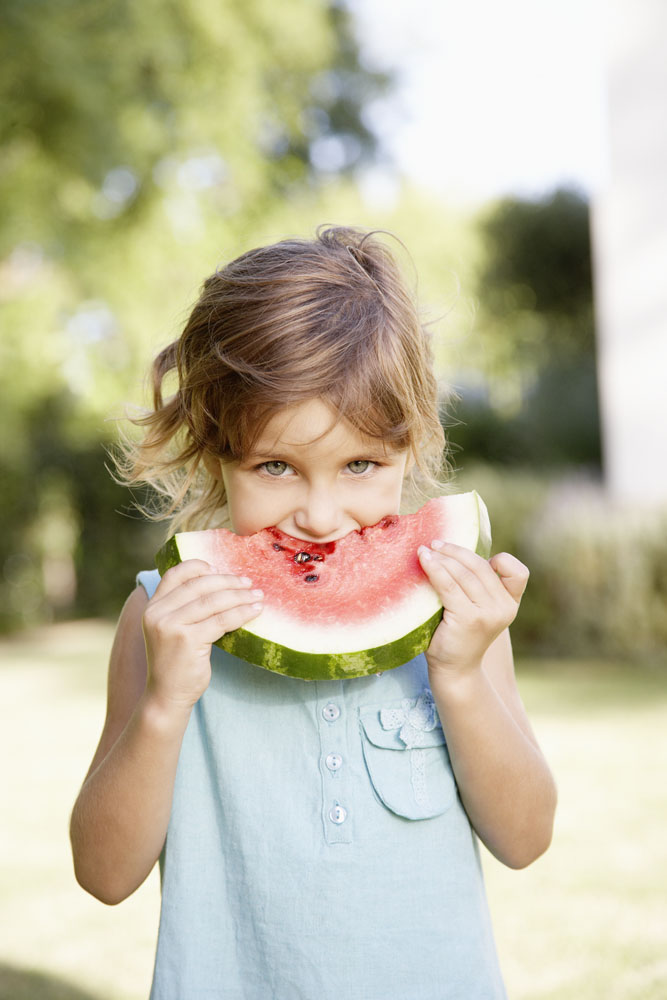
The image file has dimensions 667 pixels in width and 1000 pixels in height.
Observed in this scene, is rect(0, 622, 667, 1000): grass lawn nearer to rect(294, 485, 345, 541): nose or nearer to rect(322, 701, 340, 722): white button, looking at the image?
rect(322, 701, 340, 722): white button

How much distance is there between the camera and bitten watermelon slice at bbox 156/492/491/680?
1838mm

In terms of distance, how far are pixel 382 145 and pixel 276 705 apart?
79.3 feet

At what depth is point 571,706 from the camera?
755 cm

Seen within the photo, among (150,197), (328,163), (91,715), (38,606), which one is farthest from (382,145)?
(91,715)

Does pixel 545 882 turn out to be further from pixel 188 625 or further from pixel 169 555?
pixel 188 625

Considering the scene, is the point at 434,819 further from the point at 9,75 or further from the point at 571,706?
the point at 9,75

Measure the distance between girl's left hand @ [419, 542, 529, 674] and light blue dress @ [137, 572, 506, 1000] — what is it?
0.22 m

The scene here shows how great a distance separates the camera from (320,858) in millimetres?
1841

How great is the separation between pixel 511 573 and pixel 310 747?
512mm

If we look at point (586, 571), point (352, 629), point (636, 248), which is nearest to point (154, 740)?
point (352, 629)

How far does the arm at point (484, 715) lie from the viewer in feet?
5.80

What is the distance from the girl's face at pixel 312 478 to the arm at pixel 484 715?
0.61ft

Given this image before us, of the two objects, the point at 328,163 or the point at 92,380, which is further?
the point at 328,163

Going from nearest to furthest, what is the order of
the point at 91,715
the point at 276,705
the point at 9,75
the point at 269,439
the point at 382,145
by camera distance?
the point at 269,439, the point at 276,705, the point at 91,715, the point at 9,75, the point at 382,145
